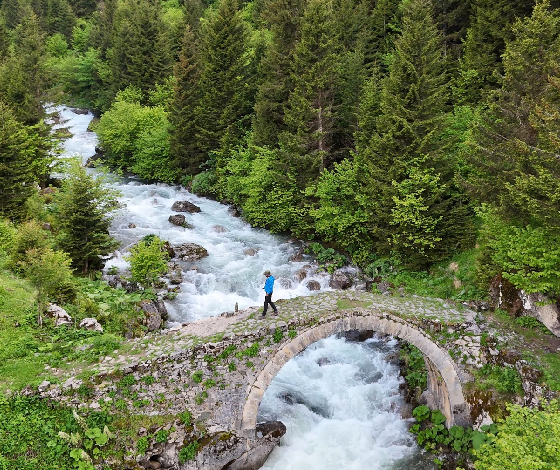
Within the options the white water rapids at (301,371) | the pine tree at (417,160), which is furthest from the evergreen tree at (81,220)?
the pine tree at (417,160)

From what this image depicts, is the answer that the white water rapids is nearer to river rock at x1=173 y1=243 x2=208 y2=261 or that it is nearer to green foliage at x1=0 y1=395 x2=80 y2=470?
river rock at x1=173 y1=243 x2=208 y2=261

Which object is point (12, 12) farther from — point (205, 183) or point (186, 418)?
point (186, 418)

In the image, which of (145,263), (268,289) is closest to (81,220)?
(145,263)

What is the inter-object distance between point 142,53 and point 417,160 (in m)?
30.8

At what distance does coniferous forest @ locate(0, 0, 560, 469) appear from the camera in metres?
13.7

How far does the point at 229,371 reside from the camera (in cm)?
1178

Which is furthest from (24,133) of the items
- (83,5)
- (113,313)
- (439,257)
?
(83,5)

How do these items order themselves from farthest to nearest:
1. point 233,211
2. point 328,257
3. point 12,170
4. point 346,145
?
point 233,211 → point 346,145 → point 328,257 → point 12,170

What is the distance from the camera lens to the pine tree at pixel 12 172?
19703mm

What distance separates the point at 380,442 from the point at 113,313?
979cm

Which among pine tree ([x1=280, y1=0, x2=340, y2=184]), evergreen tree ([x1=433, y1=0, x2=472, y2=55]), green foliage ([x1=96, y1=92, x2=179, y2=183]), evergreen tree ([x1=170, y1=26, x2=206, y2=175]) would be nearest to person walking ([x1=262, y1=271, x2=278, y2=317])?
pine tree ([x1=280, y1=0, x2=340, y2=184])

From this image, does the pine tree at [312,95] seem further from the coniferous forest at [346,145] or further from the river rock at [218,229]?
the river rock at [218,229]

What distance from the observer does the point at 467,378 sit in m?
12.3

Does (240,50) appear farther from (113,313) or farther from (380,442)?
(380,442)
